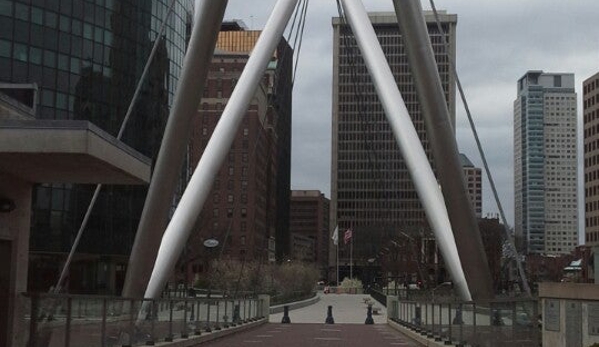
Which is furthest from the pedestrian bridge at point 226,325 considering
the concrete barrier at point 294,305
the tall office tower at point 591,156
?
the tall office tower at point 591,156

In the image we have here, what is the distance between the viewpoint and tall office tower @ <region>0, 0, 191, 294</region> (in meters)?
60.8

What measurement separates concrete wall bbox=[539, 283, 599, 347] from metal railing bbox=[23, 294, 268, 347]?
673 cm

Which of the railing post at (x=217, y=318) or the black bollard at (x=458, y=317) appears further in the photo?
the railing post at (x=217, y=318)

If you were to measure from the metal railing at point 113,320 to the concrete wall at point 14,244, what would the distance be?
1.62ft

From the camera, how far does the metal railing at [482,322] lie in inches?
533

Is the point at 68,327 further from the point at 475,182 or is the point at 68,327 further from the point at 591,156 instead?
the point at 475,182

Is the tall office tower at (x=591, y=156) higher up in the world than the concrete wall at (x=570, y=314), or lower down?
higher up

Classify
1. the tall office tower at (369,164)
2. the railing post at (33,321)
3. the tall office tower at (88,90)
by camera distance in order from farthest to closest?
the tall office tower at (369,164)
the tall office tower at (88,90)
the railing post at (33,321)

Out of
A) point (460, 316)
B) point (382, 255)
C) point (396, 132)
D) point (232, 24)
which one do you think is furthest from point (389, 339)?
point (232, 24)

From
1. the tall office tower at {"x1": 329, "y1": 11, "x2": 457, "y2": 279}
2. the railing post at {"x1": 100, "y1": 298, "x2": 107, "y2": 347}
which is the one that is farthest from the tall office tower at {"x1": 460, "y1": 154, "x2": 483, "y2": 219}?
the railing post at {"x1": 100, "y1": 298, "x2": 107, "y2": 347}

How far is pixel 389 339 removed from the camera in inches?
1119

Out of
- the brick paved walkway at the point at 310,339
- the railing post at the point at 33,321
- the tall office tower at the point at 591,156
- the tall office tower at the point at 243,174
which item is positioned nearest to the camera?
the railing post at the point at 33,321

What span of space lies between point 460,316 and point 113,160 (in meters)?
10.9

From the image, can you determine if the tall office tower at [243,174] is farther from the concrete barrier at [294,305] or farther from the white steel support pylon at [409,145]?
the white steel support pylon at [409,145]
